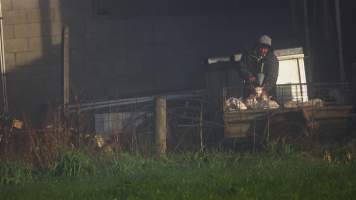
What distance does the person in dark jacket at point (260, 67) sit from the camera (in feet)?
42.8

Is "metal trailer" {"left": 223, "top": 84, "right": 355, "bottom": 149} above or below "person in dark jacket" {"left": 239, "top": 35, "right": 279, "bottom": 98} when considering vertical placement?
below

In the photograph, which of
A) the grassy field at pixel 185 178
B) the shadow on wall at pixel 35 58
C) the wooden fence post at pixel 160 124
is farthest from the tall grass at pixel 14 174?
the shadow on wall at pixel 35 58

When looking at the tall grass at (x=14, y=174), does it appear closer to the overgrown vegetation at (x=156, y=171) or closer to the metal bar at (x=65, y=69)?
the overgrown vegetation at (x=156, y=171)

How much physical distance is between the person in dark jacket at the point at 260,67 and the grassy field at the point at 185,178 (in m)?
2.25

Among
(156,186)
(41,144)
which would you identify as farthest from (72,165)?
(156,186)

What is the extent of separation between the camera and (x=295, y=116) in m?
12.0

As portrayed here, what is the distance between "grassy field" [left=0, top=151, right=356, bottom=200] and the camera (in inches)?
312

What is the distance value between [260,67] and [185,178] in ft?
15.0

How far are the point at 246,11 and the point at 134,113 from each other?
21.3 ft

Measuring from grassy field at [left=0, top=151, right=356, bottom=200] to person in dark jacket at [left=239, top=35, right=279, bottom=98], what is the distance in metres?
2.25

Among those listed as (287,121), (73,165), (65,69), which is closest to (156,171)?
(73,165)

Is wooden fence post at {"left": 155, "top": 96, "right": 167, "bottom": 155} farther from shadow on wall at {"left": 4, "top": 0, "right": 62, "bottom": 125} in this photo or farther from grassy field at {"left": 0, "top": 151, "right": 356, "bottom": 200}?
shadow on wall at {"left": 4, "top": 0, "right": 62, "bottom": 125}

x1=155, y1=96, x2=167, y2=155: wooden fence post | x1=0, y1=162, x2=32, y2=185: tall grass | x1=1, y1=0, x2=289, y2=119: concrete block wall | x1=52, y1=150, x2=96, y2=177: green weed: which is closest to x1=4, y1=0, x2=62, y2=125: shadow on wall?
x1=1, y1=0, x2=289, y2=119: concrete block wall

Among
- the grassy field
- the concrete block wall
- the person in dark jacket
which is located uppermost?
the concrete block wall
